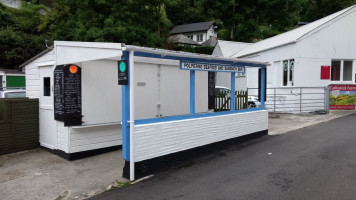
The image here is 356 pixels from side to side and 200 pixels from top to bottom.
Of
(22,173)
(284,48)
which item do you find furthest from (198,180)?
(284,48)

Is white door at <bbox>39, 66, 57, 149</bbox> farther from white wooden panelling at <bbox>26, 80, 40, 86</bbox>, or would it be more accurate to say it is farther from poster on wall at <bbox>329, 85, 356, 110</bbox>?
poster on wall at <bbox>329, 85, 356, 110</bbox>

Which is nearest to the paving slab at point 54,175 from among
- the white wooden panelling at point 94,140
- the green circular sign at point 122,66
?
the white wooden panelling at point 94,140

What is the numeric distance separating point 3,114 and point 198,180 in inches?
215

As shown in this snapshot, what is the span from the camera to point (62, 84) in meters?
6.41

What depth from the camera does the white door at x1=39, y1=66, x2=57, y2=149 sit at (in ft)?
23.3

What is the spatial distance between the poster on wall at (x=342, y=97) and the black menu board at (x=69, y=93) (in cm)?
1189

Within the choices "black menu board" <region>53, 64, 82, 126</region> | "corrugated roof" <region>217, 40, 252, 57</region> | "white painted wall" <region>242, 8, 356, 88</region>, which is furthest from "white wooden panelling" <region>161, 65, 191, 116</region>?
"corrugated roof" <region>217, 40, 252, 57</region>

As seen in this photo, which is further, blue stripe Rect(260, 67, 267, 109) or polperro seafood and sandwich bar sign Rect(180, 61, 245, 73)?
blue stripe Rect(260, 67, 267, 109)

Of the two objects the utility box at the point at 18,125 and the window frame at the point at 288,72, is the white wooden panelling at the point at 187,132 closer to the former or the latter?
the utility box at the point at 18,125

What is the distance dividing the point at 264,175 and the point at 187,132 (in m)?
1.91

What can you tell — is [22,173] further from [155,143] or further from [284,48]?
[284,48]

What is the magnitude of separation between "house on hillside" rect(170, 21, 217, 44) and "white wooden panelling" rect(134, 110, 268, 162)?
51.5 meters

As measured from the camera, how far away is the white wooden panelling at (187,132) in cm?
533

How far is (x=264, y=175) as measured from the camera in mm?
5172
